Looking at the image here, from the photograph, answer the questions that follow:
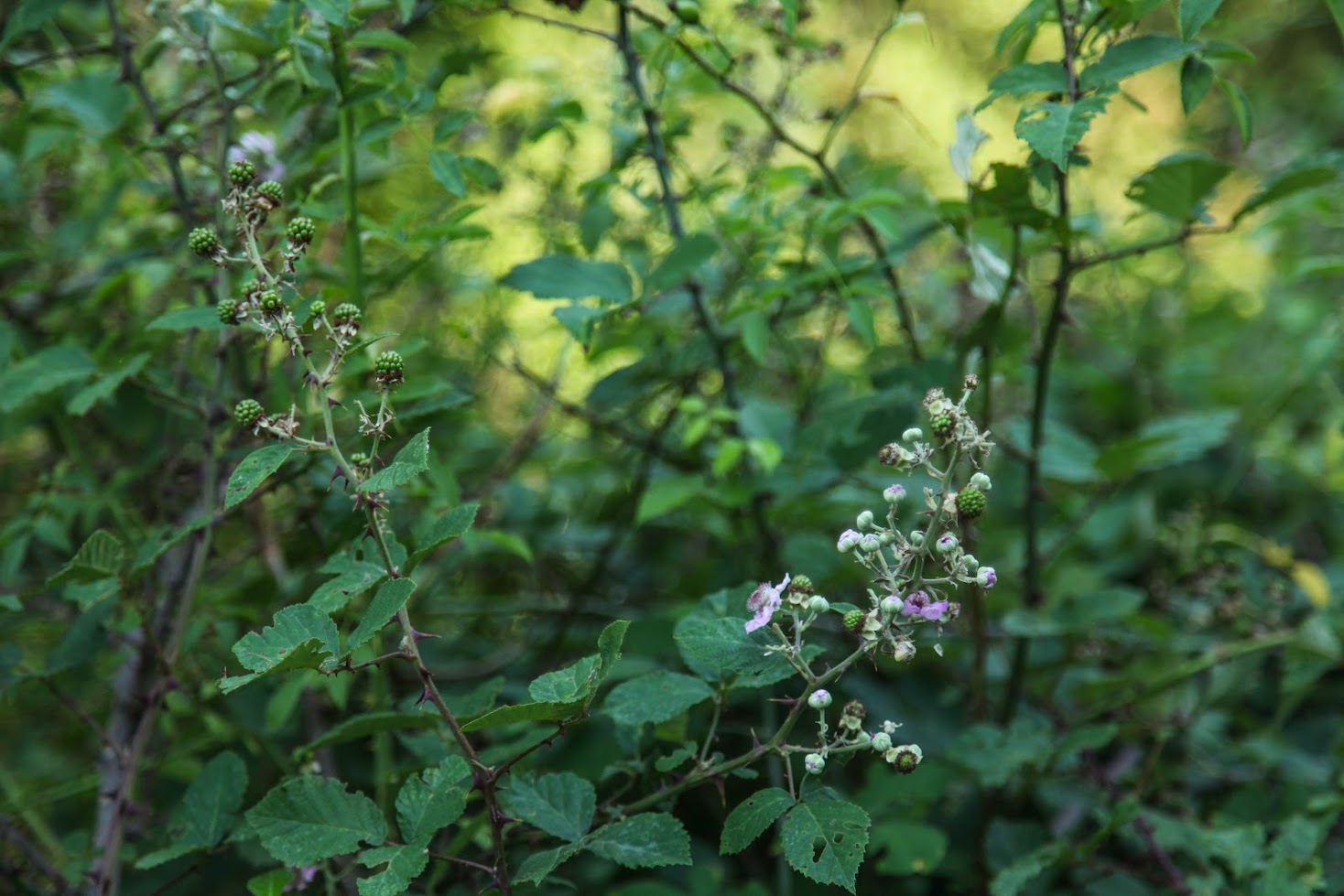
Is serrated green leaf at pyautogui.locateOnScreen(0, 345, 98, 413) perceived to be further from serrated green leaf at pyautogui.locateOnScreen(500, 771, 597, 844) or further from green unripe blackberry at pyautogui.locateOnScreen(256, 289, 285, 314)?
serrated green leaf at pyautogui.locateOnScreen(500, 771, 597, 844)

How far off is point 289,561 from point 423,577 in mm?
183

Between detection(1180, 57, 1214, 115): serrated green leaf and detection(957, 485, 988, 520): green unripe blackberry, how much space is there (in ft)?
1.49

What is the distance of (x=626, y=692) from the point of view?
0.84 meters

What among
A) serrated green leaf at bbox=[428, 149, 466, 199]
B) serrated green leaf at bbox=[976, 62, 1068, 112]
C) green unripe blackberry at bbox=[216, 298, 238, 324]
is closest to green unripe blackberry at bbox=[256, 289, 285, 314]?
green unripe blackberry at bbox=[216, 298, 238, 324]

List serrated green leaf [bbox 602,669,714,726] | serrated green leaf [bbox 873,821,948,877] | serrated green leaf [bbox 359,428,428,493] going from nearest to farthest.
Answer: serrated green leaf [bbox 359,428,428,493] → serrated green leaf [bbox 602,669,714,726] → serrated green leaf [bbox 873,821,948,877]

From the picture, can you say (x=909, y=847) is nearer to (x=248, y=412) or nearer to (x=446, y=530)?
(x=446, y=530)

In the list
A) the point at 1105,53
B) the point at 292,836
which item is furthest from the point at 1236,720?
the point at 292,836

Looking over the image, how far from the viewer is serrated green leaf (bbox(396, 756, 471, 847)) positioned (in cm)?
76

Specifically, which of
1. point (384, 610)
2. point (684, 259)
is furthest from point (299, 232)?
point (684, 259)

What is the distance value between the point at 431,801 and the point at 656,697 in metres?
0.18

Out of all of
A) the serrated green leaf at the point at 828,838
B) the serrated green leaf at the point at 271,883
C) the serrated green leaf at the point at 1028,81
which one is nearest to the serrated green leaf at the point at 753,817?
the serrated green leaf at the point at 828,838

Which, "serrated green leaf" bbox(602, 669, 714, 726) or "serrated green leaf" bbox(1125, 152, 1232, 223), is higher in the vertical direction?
"serrated green leaf" bbox(1125, 152, 1232, 223)

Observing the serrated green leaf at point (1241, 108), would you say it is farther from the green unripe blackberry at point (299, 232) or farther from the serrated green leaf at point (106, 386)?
the serrated green leaf at point (106, 386)

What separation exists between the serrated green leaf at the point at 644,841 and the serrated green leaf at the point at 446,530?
0.80 ft
